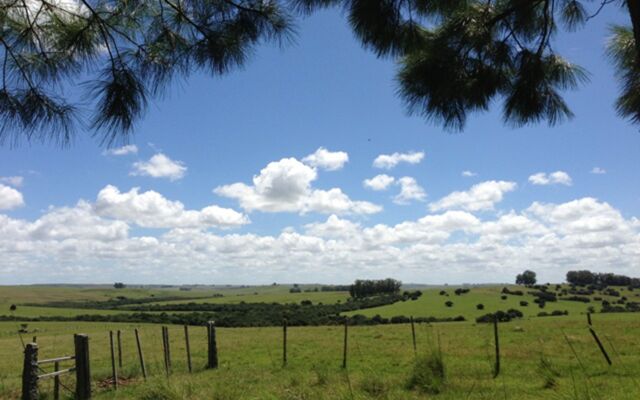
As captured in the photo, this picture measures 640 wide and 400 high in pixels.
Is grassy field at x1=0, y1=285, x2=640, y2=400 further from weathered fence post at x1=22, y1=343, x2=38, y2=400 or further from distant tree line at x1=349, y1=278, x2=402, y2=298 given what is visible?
distant tree line at x1=349, y1=278, x2=402, y2=298

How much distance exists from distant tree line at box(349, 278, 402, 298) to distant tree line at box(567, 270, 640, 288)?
152ft

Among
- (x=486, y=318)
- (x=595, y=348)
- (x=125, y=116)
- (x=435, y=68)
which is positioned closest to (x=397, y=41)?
(x=435, y=68)

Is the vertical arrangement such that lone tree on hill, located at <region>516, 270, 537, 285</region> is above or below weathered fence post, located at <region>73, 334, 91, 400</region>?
below

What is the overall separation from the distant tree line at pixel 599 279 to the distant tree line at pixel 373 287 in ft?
152

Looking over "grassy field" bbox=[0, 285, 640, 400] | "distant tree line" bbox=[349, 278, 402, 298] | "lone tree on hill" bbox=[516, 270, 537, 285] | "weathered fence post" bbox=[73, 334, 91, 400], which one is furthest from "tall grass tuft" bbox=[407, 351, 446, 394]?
"lone tree on hill" bbox=[516, 270, 537, 285]

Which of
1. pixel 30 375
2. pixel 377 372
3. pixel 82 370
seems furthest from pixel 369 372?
pixel 30 375

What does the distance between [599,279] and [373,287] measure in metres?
61.7

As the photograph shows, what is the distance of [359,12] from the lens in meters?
4.56

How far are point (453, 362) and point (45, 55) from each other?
1712 centimetres

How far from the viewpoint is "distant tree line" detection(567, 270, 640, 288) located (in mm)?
123250

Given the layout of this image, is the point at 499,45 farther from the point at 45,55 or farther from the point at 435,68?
the point at 45,55

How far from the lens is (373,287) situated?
13438 cm

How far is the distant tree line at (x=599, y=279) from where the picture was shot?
123 meters

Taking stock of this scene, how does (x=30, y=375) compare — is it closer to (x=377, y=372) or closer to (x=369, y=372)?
(x=369, y=372)
